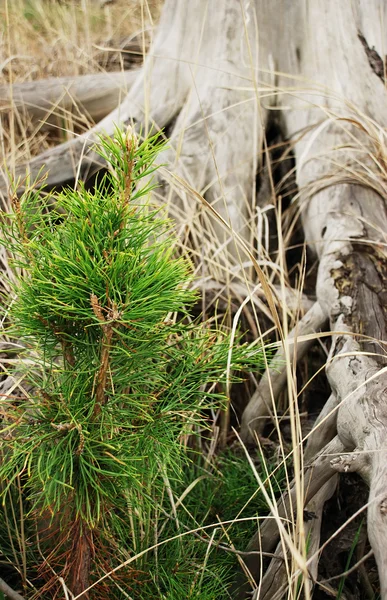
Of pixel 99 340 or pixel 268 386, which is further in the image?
pixel 268 386

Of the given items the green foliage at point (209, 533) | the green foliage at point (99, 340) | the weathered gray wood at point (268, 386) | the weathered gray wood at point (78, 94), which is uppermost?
the weathered gray wood at point (78, 94)

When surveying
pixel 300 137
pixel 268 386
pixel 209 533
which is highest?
pixel 300 137

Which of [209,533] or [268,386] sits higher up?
[268,386]

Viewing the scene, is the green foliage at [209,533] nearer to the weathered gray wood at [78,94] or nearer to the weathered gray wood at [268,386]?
the weathered gray wood at [268,386]

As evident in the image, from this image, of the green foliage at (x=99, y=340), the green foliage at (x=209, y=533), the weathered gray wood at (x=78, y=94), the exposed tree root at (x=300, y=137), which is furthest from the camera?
the weathered gray wood at (x=78, y=94)

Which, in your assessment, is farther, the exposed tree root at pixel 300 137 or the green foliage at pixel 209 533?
the exposed tree root at pixel 300 137

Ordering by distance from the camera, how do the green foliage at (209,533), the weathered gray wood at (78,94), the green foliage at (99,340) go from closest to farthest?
1. the green foliage at (99,340)
2. the green foliage at (209,533)
3. the weathered gray wood at (78,94)

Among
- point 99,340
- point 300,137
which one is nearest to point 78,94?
point 300,137

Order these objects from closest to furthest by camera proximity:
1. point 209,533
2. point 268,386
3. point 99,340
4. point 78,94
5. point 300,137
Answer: point 99,340, point 209,533, point 268,386, point 300,137, point 78,94

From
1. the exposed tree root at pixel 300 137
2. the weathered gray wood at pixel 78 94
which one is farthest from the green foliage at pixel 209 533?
the weathered gray wood at pixel 78 94

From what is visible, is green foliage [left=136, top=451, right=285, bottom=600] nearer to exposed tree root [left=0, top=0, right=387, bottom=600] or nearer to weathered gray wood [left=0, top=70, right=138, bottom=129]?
exposed tree root [left=0, top=0, right=387, bottom=600]

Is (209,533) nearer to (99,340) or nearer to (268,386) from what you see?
(268,386)

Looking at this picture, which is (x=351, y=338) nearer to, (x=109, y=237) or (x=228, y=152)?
(x=109, y=237)

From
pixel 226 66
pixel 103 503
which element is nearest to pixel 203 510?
pixel 103 503
